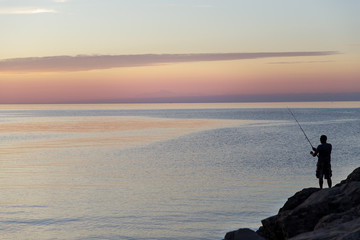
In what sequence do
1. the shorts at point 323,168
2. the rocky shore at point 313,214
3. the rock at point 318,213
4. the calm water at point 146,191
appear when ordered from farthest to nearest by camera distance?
the shorts at point 323,168 → the calm water at point 146,191 → the rocky shore at point 313,214 → the rock at point 318,213

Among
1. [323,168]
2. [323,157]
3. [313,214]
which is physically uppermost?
[323,157]

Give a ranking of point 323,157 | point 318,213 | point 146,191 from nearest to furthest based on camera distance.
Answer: point 318,213
point 323,157
point 146,191

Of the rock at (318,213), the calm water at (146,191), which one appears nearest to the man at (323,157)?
the calm water at (146,191)

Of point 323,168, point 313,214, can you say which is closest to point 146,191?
point 323,168

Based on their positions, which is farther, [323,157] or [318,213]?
[323,157]

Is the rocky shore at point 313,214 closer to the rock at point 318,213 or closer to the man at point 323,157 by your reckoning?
the rock at point 318,213

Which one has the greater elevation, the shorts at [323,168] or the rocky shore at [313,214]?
the shorts at [323,168]

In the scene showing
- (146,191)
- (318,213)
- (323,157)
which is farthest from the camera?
(146,191)

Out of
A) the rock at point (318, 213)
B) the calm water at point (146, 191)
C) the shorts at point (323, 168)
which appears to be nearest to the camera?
the rock at point (318, 213)

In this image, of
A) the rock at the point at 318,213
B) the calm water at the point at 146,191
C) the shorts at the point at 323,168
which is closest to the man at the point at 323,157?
the shorts at the point at 323,168

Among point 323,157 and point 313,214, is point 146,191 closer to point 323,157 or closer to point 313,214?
point 323,157

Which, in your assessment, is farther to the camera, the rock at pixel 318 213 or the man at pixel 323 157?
the man at pixel 323 157

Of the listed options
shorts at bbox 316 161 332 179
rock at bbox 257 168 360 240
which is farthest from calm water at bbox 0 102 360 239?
rock at bbox 257 168 360 240

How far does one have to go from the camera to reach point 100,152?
3584cm
